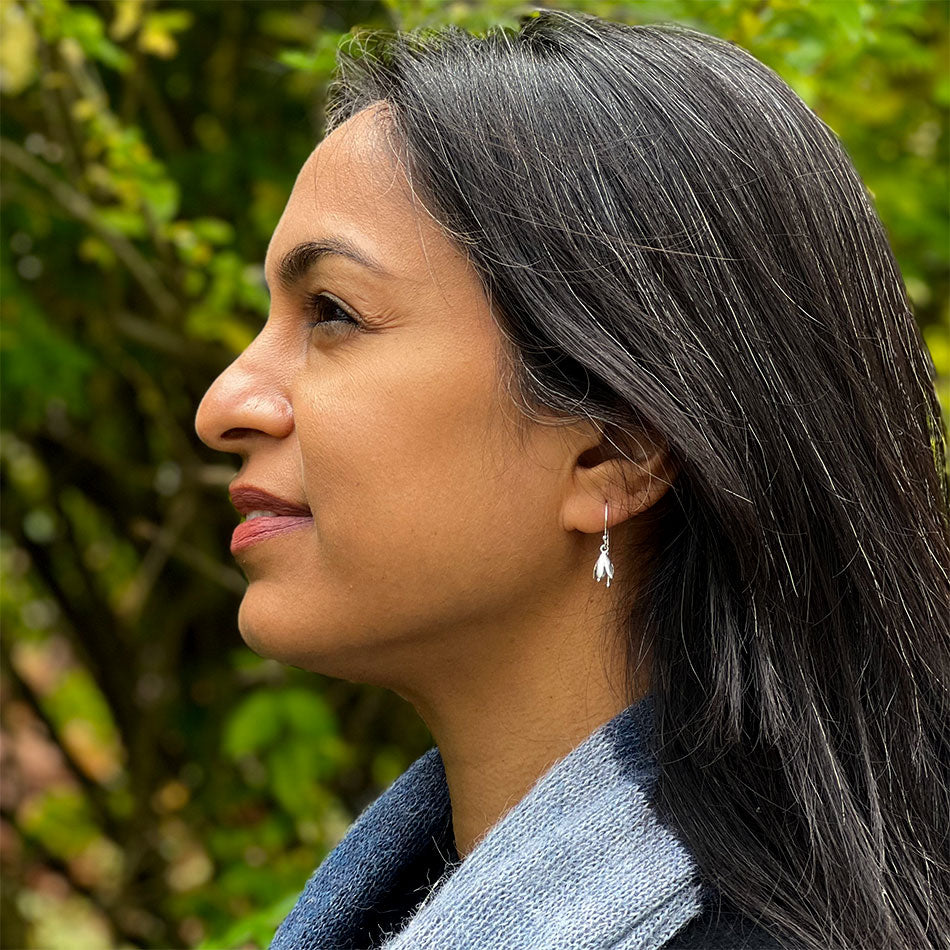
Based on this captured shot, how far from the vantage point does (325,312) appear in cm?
172

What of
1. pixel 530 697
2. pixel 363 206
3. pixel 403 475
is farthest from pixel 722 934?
pixel 363 206

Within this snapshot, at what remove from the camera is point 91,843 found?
4488 mm

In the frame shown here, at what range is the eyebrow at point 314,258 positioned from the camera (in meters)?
1.66

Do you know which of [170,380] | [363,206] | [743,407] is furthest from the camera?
[170,380]

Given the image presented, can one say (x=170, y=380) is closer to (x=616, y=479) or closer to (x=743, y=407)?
(x=616, y=479)

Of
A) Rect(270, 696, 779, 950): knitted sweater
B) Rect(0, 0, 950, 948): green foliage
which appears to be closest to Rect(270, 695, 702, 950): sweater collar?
Rect(270, 696, 779, 950): knitted sweater

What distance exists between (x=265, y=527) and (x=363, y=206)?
1.45ft

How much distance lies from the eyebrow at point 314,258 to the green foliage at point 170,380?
70 cm

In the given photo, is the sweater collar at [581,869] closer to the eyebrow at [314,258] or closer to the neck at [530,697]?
the neck at [530,697]

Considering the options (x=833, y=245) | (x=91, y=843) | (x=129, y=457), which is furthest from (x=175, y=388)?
(x=833, y=245)

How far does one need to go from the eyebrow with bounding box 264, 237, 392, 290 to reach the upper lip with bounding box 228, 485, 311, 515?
11.0 inches

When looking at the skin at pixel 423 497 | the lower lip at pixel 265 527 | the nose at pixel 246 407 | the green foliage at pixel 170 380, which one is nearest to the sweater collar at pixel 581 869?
the skin at pixel 423 497

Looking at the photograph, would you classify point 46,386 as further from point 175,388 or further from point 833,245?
point 833,245

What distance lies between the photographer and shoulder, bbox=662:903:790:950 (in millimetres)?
1428
